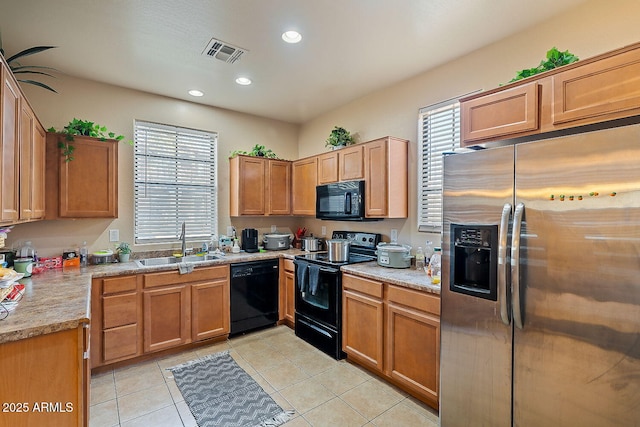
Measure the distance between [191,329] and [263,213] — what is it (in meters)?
1.68

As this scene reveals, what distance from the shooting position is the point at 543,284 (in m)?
1.54

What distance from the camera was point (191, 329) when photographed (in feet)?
10.5

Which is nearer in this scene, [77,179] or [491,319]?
[491,319]

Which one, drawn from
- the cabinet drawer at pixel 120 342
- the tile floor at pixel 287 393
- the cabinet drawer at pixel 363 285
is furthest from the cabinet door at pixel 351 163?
the cabinet drawer at pixel 120 342

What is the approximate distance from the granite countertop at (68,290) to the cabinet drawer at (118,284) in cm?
5

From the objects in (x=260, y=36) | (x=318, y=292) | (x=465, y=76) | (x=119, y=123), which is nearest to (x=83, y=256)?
(x=119, y=123)

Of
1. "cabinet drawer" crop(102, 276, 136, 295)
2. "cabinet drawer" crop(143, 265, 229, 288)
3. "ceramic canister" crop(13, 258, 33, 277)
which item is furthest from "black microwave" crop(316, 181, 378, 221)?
"ceramic canister" crop(13, 258, 33, 277)

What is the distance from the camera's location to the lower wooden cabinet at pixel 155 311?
272 centimetres

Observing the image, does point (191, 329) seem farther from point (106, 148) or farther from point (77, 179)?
point (106, 148)

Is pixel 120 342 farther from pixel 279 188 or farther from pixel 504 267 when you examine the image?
pixel 504 267

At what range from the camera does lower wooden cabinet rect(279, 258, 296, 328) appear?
3.69 meters

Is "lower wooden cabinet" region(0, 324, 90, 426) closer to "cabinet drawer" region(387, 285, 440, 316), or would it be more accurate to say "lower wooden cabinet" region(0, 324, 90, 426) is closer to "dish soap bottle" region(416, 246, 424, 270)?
"cabinet drawer" region(387, 285, 440, 316)

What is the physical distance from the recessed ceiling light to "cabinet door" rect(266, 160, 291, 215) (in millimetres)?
1938

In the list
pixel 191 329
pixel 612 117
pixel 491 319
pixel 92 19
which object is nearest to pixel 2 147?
pixel 92 19
